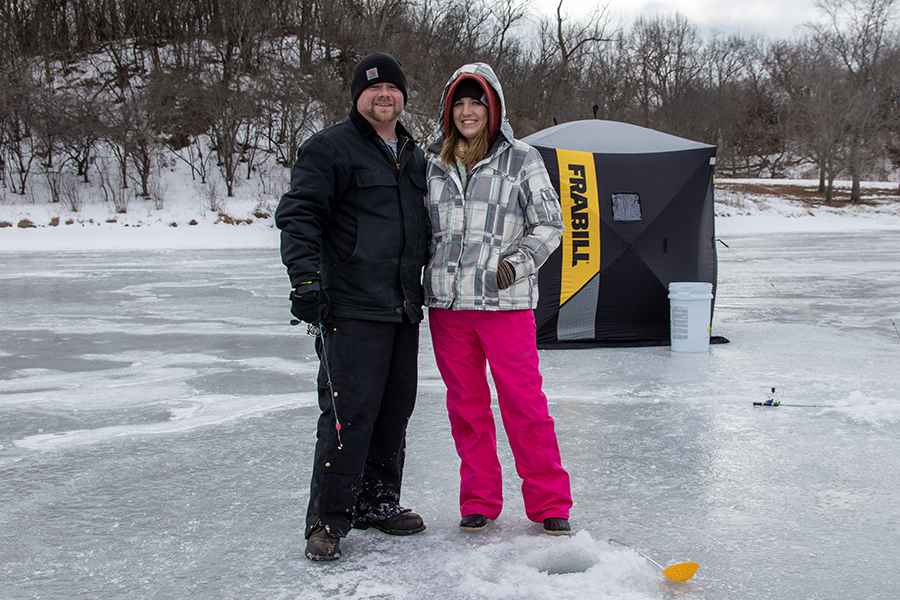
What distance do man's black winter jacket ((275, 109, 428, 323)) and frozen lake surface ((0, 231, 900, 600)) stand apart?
0.86 meters

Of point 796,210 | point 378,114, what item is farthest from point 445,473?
point 796,210

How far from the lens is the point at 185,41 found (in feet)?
88.8

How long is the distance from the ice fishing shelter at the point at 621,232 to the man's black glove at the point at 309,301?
349cm

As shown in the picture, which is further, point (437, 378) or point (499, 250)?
point (437, 378)

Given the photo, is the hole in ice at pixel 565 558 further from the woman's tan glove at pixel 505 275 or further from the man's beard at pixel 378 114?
the man's beard at pixel 378 114

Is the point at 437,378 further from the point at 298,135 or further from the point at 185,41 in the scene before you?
the point at 185,41

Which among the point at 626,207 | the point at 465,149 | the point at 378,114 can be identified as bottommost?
the point at 626,207

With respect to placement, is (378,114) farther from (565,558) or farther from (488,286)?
(565,558)

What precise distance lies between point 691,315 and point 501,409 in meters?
3.39

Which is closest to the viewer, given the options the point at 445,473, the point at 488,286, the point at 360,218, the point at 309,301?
the point at 309,301

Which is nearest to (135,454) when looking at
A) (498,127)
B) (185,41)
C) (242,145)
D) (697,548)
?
(498,127)

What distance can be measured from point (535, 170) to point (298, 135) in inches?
851

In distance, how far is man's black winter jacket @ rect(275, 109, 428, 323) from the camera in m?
2.33

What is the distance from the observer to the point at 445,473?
3174mm
